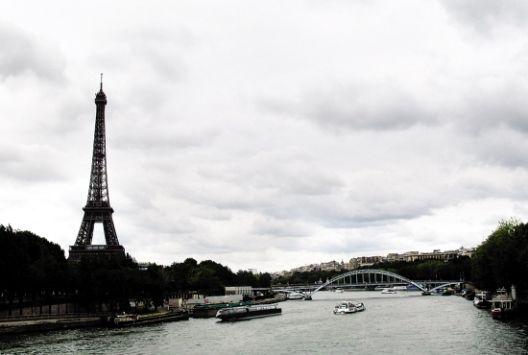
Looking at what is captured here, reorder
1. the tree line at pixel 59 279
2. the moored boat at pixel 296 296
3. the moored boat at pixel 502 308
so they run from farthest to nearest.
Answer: the moored boat at pixel 296 296, the tree line at pixel 59 279, the moored boat at pixel 502 308

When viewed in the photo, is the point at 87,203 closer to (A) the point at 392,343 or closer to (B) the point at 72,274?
(B) the point at 72,274

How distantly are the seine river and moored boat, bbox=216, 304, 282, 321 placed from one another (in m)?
7.78

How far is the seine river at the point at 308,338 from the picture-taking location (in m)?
38.7

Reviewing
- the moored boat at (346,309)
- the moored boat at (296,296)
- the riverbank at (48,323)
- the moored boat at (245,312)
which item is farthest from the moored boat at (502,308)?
the moored boat at (296,296)

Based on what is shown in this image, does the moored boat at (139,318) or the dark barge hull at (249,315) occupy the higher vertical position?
the moored boat at (139,318)

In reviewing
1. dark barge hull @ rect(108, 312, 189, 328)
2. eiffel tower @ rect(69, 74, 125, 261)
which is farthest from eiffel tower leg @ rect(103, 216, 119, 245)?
dark barge hull @ rect(108, 312, 189, 328)

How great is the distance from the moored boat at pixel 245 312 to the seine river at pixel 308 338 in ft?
25.5

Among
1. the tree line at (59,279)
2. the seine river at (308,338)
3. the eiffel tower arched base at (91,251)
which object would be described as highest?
the eiffel tower arched base at (91,251)

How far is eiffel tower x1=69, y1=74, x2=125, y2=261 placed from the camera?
297 feet

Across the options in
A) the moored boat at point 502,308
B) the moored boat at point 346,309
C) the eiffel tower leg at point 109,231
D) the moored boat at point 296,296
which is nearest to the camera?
the moored boat at point 502,308

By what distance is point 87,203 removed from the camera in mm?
93188

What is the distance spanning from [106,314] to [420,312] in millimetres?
34262

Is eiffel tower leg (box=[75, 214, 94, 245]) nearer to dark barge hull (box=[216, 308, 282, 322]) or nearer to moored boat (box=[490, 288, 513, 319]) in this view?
dark barge hull (box=[216, 308, 282, 322])

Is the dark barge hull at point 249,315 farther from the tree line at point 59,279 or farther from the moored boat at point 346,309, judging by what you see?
the tree line at point 59,279
